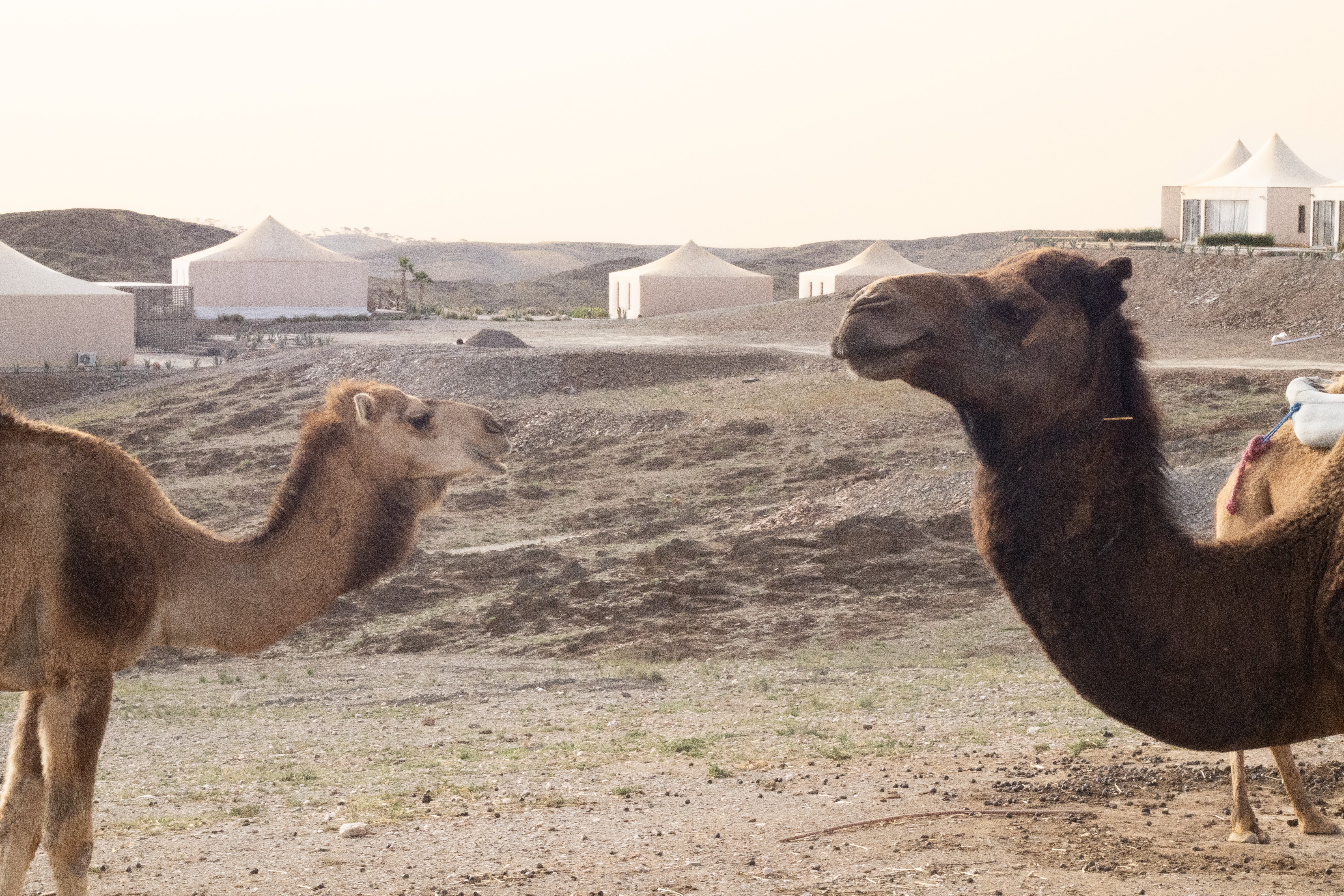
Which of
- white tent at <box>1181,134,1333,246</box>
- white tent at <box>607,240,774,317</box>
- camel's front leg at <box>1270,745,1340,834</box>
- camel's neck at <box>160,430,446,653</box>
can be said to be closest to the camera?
camel's neck at <box>160,430,446,653</box>

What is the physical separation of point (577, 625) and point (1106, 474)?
964cm

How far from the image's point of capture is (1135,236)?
154 ft

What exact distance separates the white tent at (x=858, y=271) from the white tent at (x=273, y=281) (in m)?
16.9

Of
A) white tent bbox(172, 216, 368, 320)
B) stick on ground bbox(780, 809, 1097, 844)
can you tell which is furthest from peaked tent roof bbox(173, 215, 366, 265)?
stick on ground bbox(780, 809, 1097, 844)

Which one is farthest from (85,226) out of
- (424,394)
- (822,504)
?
(822,504)

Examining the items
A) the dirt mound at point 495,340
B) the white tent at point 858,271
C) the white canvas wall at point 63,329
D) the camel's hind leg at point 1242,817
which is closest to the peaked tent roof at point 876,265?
the white tent at point 858,271

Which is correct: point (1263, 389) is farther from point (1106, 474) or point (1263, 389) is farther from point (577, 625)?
point (1106, 474)

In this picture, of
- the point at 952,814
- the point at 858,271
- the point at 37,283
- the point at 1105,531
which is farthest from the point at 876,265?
the point at 1105,531

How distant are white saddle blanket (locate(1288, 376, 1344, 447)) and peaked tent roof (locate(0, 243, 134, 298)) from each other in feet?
114

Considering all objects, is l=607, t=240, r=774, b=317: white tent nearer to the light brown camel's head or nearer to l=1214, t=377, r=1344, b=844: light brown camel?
l=1214, t=377, r=1344, b=844: light brown camel

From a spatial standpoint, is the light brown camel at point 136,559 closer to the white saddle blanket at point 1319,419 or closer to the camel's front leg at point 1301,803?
the white saddle blanket at point 1319,419

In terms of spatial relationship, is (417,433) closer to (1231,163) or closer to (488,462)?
(488,462)

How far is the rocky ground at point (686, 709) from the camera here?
551 centimetres

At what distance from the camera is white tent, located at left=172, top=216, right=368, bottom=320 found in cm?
5044
